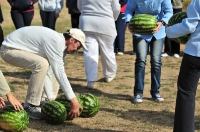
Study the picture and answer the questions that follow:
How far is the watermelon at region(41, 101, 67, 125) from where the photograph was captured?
641 cm

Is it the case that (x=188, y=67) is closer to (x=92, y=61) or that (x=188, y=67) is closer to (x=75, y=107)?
(x=75, y=107)

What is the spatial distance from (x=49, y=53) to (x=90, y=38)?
2594 millimetres

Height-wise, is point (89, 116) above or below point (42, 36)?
below

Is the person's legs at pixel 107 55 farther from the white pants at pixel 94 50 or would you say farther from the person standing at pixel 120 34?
the person standing at pixel 120 34

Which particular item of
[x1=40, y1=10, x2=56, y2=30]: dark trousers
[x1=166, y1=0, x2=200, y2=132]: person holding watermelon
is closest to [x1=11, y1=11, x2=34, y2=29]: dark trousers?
[x1=40, y1=10, x2=56, y2=30]: dark trousers

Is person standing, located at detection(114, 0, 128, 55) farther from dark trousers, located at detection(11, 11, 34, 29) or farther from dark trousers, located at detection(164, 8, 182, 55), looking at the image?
dark trousers, located at detection(11, 11, 34, 29)

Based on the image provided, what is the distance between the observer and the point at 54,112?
6.39m

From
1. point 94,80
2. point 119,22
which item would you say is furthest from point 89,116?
point 119,22

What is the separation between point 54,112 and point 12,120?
62 centimetres

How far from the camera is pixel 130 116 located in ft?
23.4

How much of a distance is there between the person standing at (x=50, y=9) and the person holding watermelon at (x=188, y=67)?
741 centimetres

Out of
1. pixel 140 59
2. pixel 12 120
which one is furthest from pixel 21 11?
pixel 12 120

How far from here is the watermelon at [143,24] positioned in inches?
286

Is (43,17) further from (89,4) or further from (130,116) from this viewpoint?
(130,116)
